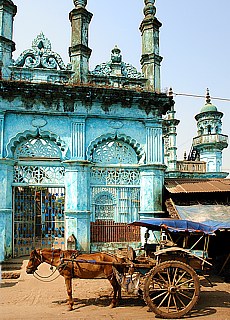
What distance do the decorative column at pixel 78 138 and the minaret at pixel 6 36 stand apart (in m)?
2.89

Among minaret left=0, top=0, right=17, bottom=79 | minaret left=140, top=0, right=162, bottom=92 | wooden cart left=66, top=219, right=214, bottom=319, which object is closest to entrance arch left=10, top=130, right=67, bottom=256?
minaret left=0, top=0, right=17, bottom=79

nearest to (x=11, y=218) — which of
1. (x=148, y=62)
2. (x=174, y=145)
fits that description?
(x=148, y=62)

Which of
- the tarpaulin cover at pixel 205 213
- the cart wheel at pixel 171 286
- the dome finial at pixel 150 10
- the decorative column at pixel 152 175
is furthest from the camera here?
the dome finial at pixel 150 10

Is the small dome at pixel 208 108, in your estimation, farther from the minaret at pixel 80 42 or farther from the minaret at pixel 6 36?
the minaret at pixel 6 36

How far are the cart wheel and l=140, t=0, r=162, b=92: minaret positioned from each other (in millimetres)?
7336

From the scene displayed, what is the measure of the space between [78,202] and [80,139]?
2.20 metres

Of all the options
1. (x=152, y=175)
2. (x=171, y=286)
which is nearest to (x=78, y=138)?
(x=152, y=175)

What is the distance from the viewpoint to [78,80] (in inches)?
441

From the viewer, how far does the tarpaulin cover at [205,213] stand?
8672 mm

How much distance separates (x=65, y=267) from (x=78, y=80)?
690 cm

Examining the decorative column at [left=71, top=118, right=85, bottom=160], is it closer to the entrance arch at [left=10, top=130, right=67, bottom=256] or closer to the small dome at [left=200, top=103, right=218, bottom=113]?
the entrance arch at [left=10, top=130, right=67, bottom=256]

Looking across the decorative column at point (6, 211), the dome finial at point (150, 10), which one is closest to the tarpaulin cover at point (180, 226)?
the decorative column at point (6, 211)

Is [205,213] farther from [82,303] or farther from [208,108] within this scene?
[208,108]

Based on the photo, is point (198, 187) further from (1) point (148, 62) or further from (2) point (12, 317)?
(2) point (12, 317)
